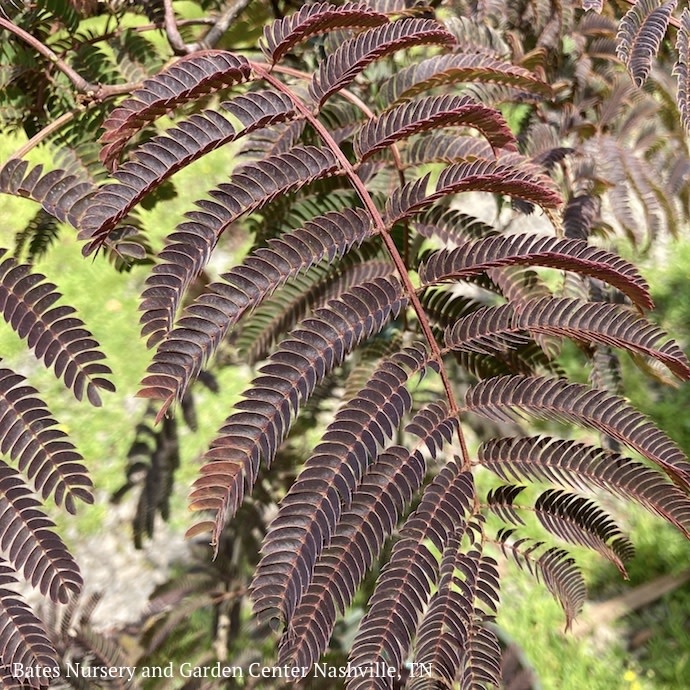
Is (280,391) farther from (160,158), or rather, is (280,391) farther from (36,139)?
(36,139)

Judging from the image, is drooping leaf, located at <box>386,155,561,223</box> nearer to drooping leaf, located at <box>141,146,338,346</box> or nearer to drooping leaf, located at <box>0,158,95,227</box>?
drooping leaf, located at <box>141,146,338,346</box>

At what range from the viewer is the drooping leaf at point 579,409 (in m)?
0.80

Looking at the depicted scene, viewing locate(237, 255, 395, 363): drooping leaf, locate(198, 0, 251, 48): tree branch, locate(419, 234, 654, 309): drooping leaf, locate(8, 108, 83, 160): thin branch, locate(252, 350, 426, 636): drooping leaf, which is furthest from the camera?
locate(198, 0, 251, 48): tree branch

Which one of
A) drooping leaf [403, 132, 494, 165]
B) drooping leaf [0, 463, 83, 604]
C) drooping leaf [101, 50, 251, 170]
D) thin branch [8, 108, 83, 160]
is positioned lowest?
drooping leaf [0, 463, 83, 604]

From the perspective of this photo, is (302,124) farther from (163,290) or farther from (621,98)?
(621,98)

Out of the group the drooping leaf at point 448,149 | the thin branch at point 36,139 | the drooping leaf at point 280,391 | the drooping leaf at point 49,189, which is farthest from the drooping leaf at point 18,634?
the drooping leaf at point 448,149

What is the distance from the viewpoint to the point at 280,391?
763 mm

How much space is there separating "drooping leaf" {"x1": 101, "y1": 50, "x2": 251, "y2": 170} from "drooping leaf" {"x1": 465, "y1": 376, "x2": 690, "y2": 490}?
1.74 ft

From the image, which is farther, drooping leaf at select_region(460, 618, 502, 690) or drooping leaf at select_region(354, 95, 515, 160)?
drooping leaf at select_region(354, 95, 515, 160)

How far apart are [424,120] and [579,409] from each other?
0.42 metres

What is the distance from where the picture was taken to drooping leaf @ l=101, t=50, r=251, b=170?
32.4 inches

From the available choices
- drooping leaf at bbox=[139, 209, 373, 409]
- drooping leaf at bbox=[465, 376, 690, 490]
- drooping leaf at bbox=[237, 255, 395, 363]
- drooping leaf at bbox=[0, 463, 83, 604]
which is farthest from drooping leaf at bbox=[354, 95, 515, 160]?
drooping leaf at bbox=[0, 463, 83, 604]

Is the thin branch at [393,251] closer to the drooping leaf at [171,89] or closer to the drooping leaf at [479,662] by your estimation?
the drooping leaf at [171,89]

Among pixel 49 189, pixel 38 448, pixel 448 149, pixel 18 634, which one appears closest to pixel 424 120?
pixel 448 149
